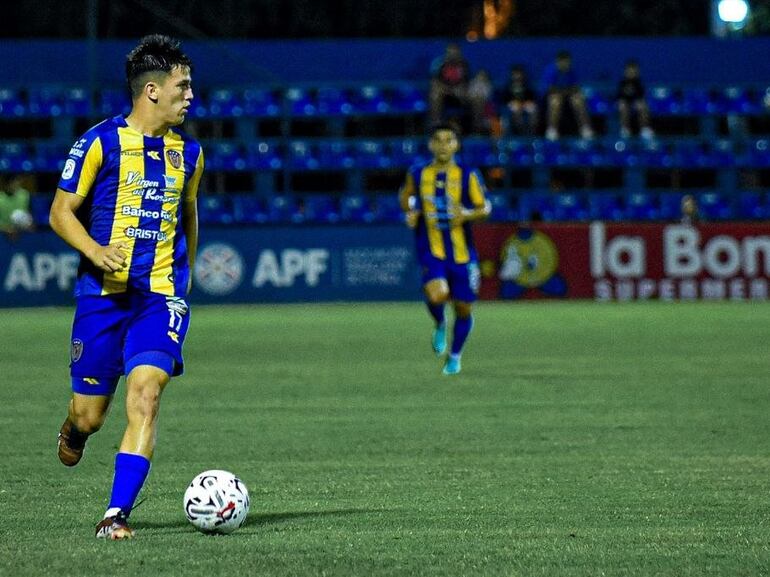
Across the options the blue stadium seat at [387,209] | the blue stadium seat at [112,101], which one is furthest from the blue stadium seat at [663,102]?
the blue stadium seat at [112,101]

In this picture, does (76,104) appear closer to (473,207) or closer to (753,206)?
(753,206)

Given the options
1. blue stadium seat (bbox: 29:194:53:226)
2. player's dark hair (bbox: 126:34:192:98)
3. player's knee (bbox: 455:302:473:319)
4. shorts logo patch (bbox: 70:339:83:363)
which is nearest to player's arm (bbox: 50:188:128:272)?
shorts logo patch (bbox: 70:339:83:363)

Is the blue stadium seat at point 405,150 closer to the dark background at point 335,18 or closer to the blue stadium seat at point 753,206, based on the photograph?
the dark background at point 335,18

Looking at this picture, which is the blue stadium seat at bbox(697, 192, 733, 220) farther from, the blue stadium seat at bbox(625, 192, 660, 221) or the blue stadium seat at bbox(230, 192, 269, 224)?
the blue stadium seat at bbox(230, 192, 269, 224)

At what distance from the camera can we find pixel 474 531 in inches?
229

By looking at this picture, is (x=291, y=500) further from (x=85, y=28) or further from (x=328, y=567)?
(x=85, y=28)

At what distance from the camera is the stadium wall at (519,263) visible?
25484 millimetres

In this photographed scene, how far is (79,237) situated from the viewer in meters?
5.92

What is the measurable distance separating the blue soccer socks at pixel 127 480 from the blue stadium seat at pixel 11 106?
23.7 meters

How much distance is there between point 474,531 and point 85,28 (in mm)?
26598

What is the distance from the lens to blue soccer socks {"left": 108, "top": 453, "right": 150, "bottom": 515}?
5633 mm

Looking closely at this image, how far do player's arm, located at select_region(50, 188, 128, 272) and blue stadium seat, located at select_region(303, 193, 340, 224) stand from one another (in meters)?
21.8

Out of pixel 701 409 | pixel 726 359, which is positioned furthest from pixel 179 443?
pixel 726 359

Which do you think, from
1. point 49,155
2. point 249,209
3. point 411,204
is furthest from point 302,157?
point 411,204
